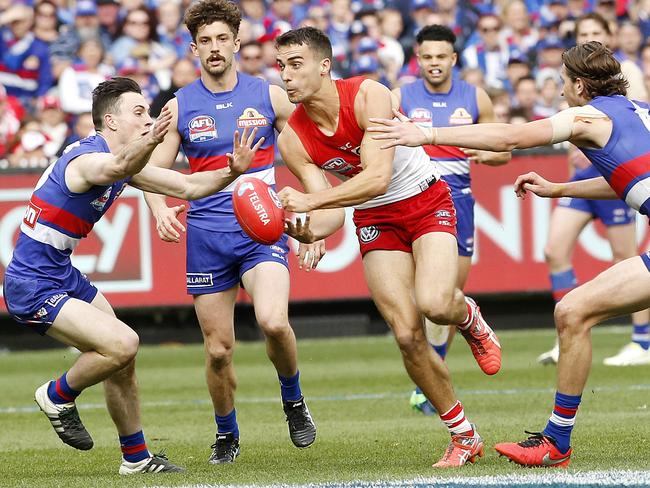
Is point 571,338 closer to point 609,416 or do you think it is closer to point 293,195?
point 293,195

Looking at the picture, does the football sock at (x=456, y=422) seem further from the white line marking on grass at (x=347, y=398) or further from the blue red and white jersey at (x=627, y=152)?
the white line marking on grass at (x=347, y=398)

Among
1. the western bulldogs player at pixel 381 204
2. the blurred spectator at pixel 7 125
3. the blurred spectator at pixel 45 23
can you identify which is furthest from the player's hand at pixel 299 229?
the blurred spectator at pixel 45 23

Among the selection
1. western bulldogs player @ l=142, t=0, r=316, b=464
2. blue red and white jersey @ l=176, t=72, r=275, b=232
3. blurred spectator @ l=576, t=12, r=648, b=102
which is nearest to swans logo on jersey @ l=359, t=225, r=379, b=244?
western bulldogs player @ l=142, t=0, r=316, b=464

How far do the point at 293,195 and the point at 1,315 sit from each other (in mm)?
8430

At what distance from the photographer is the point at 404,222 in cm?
771

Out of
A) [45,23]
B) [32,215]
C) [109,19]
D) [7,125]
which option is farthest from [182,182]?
[109,19]

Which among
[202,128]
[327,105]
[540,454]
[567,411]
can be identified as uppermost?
[327,105]

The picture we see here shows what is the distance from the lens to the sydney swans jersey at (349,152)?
7.64 metres

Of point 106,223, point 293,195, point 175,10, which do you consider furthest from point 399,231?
point 175,10

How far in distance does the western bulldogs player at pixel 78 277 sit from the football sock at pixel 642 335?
5.99 m

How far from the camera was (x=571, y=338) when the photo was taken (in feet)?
22.4

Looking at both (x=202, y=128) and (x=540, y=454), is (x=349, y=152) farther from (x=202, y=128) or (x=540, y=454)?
(x=540, y=454)

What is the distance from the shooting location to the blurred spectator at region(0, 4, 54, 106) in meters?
17.4

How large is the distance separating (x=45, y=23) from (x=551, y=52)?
6.83 m
